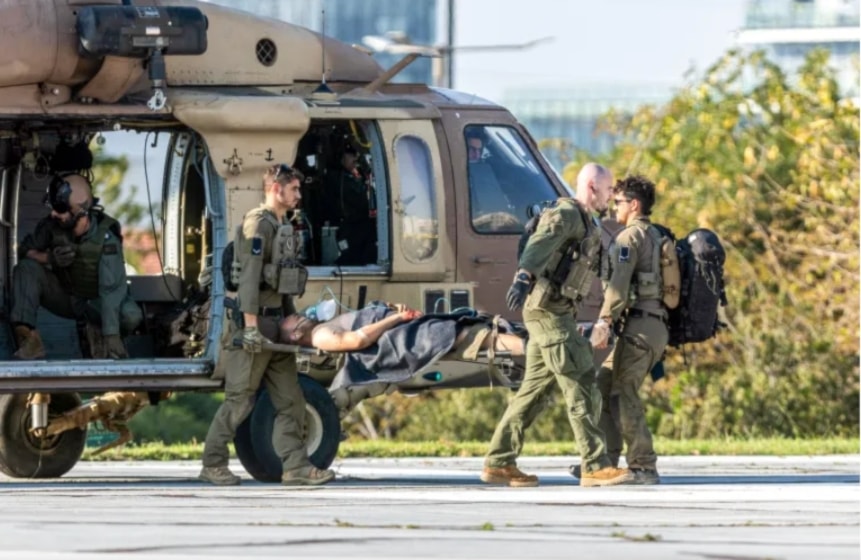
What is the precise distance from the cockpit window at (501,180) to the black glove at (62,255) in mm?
2843

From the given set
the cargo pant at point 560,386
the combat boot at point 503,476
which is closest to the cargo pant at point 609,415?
the cargo pant at point 560,386

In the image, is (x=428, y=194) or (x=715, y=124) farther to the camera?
(x=715, y=124)

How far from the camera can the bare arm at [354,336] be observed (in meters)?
14.4

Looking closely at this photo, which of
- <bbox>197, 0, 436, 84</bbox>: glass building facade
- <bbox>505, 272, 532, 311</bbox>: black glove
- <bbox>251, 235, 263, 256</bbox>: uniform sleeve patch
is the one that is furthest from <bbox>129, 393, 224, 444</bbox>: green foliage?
<bbox>197, 0, 436, 84</bbox>: glass building facade

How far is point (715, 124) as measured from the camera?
34.2m

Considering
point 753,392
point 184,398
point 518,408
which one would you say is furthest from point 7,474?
point 184,398

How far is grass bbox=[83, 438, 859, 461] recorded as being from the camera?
1952 cm

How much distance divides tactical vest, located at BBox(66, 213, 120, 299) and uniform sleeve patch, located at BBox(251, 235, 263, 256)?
1.99m

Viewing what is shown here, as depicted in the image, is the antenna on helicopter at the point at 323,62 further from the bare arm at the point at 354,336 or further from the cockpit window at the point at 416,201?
the bare arm at the point at 354,336

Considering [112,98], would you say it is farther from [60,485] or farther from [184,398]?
[184,398]

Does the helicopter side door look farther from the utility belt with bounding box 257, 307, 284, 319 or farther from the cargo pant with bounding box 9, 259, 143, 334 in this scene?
the cargo pant with bounding box 9, 259, 143, 334

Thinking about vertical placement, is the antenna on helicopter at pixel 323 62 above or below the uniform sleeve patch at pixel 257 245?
above

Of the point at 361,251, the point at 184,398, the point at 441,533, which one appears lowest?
the point at 184,398

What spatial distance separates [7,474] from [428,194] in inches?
148
